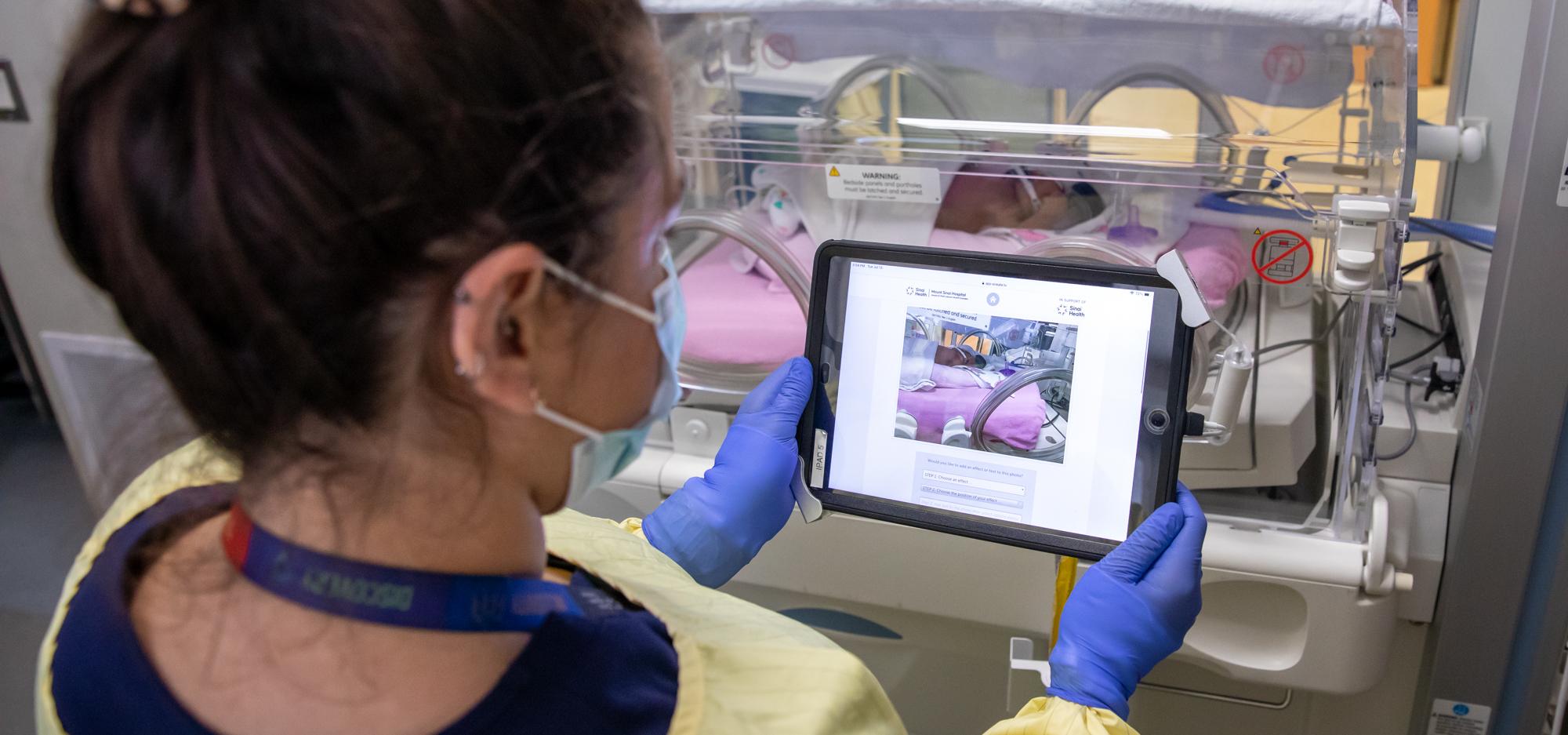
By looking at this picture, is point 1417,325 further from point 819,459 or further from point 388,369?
point 388,369

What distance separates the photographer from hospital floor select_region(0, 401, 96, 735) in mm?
1894

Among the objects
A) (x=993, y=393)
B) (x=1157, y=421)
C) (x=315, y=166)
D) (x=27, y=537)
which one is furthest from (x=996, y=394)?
(x=27, y=537)

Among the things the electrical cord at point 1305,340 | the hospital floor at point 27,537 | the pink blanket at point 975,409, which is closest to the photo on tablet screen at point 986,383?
the pink blanket at point 975,409

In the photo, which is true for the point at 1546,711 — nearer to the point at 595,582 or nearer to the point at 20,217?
the point at 595,582

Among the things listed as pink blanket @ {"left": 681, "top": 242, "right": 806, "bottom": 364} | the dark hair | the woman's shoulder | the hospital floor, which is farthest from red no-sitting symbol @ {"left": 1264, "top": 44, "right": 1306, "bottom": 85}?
the hospital floor

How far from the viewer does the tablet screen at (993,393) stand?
0.88m

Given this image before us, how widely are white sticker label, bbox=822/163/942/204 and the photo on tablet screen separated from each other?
8.5 inches

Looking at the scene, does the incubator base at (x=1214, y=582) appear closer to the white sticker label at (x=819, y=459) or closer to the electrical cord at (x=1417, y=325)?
the white sticker label at (x=819, y=459)

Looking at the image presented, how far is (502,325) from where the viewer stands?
1.74 feet

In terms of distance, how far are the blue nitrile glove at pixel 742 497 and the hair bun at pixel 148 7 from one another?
629 millimetres

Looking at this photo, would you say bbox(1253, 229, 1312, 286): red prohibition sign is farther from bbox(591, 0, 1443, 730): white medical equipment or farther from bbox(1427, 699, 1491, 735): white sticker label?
bbox(1427, 699, 1491, 735): white sticker label

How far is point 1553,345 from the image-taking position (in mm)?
925

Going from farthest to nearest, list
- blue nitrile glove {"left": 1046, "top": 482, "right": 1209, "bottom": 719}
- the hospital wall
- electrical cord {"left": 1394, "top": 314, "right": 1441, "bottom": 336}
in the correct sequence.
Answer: the hospital wall
electrical cord {"left": 1394, "top": 314, "right": 1441, "bottom": 336}
blue nitrile glove {"left": 1046, "top": 482, "right": 1209, "bottom": 719}

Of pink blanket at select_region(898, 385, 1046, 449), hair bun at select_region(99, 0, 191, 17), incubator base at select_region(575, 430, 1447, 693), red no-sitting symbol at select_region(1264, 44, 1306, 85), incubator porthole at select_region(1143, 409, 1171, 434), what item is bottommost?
incubator base at select_region(575, 430, 1447, 693)
